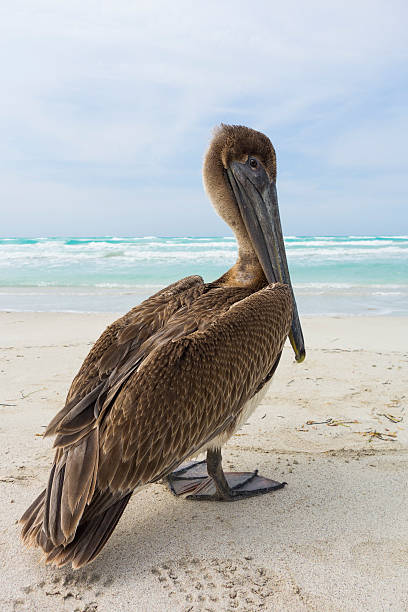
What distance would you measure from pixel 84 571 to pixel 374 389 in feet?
11.3

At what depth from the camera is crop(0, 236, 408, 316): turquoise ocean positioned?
11.5 meters

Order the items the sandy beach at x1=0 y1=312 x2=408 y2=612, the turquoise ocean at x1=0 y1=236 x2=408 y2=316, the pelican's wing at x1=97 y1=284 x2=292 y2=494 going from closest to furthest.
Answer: the sandy beach at x1=0 y1=312 x2=408 y2=612 → the pelican's wing at x1=97 y1=284 x2=292 y2=494 → the turquoise ocean at x1=0 y1=236 x2=408 y2=316

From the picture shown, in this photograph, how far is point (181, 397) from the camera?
2.38 meters

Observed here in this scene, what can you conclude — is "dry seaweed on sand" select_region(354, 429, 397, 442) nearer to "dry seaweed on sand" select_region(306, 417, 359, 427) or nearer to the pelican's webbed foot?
"dry seaweed on sand" select_region(306, 417, 359, 427)

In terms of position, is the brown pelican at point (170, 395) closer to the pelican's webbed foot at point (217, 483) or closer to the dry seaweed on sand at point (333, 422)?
the pelican's webbed foot at point (217, 483)

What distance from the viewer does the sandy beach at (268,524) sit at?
217 cm

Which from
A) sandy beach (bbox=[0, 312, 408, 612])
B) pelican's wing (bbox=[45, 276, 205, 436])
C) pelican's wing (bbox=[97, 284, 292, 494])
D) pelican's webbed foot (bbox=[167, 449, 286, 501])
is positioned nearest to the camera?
sandy beach (bbox=[0, 312, 408, 612])

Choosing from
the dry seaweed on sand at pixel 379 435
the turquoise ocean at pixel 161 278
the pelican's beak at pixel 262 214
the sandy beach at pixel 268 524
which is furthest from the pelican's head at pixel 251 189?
the turquoise ocean at pixel 161 278

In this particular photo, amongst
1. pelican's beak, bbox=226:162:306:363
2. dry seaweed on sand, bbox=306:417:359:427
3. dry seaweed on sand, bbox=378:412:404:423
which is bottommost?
dry seaweed on sand, bbox=306:417:359:427

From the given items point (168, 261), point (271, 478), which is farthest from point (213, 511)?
point (168, 261)

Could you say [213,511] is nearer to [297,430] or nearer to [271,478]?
[271,478]

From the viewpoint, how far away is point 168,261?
2486 cm

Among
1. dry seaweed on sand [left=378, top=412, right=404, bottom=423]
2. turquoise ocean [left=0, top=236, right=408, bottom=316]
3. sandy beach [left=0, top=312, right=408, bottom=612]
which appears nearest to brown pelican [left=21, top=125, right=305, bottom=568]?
sandy beach [left=0, top=312, right=408, bottom=612]

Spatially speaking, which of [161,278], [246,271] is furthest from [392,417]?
[161,278]
